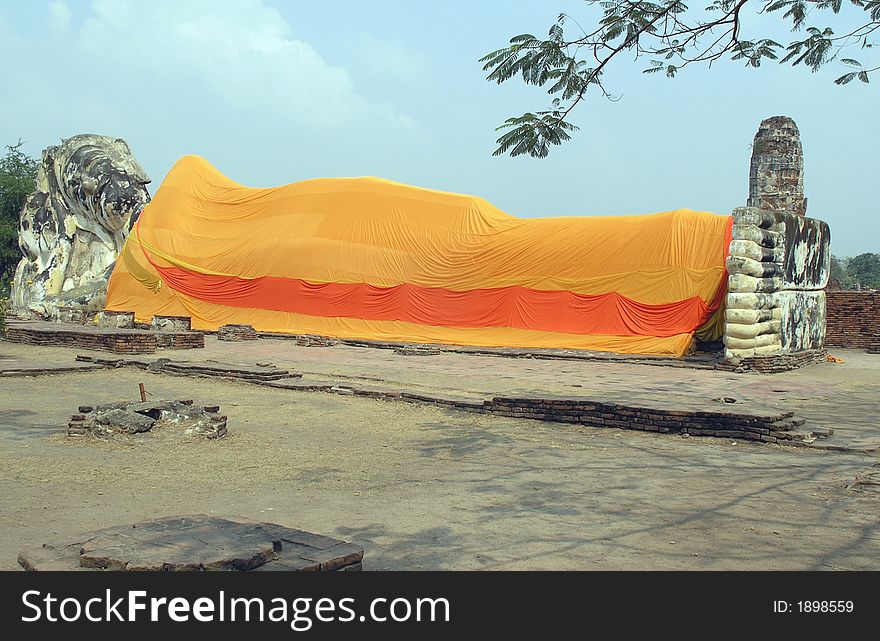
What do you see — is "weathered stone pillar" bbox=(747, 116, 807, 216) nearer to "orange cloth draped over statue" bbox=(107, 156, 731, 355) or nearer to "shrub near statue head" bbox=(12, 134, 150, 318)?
"orange cloth draped over statue" bbox=(107, 156, 731, 355)

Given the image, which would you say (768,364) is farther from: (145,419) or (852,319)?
(145,419)

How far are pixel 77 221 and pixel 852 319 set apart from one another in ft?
58.4

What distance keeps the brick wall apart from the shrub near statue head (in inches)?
618

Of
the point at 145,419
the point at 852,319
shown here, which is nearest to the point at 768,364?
the point at 852,319

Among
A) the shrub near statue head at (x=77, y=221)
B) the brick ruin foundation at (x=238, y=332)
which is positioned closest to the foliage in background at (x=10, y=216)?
the shrub near statue head at (x=77, y=221)

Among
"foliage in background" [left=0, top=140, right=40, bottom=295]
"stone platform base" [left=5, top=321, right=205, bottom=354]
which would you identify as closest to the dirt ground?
"stone platform base" [left=5, top=321, right=205, bottom=354]

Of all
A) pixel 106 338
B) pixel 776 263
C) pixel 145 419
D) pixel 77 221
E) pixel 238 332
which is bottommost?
pixel 145 419

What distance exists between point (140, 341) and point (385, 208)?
25.9 feet

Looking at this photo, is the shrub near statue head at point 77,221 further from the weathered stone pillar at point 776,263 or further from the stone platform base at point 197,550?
the stone platform base at point 197,550

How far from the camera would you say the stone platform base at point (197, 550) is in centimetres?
360

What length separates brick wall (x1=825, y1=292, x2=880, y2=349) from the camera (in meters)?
17.9

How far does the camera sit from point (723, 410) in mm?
7734

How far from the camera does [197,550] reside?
373 cm
